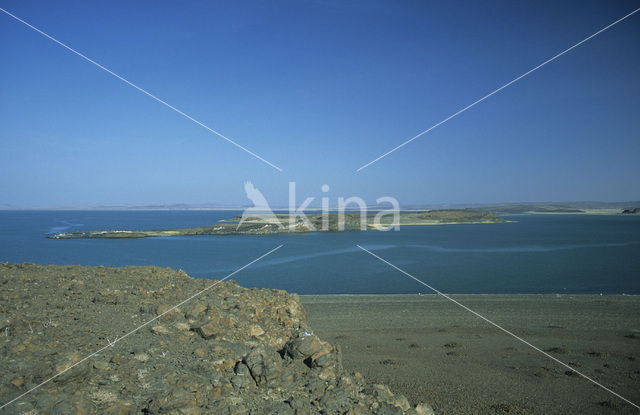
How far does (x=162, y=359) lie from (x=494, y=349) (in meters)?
11.5

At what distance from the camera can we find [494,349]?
43.5ft

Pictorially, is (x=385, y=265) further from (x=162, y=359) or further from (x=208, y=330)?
(x=162, y=359)

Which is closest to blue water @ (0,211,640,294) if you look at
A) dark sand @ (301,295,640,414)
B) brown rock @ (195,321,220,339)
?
dark sand @ (301,295,640,414)

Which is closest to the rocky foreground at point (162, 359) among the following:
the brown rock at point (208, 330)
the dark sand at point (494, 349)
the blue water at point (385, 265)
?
the brown rock at point (208, 330)

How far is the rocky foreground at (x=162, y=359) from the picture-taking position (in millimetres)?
4988

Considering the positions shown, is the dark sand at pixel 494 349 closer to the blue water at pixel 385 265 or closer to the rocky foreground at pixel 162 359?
the rocky foreground at pixel 162 359

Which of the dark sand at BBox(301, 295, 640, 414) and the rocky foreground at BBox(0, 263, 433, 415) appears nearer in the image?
the rocky foreground at BBox(0, 263, 433, 415)

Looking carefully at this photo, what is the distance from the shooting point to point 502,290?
89.1 ft

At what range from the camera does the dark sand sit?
938 cm

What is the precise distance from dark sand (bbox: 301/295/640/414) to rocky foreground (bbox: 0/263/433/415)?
11.6 ft

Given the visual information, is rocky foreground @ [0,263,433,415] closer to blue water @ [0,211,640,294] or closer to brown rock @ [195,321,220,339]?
brown rock @ [195,321,220,339]

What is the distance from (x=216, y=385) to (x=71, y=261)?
47.7 metres

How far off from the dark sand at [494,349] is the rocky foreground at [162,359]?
3.54m

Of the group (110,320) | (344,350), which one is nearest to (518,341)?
(344,350)
